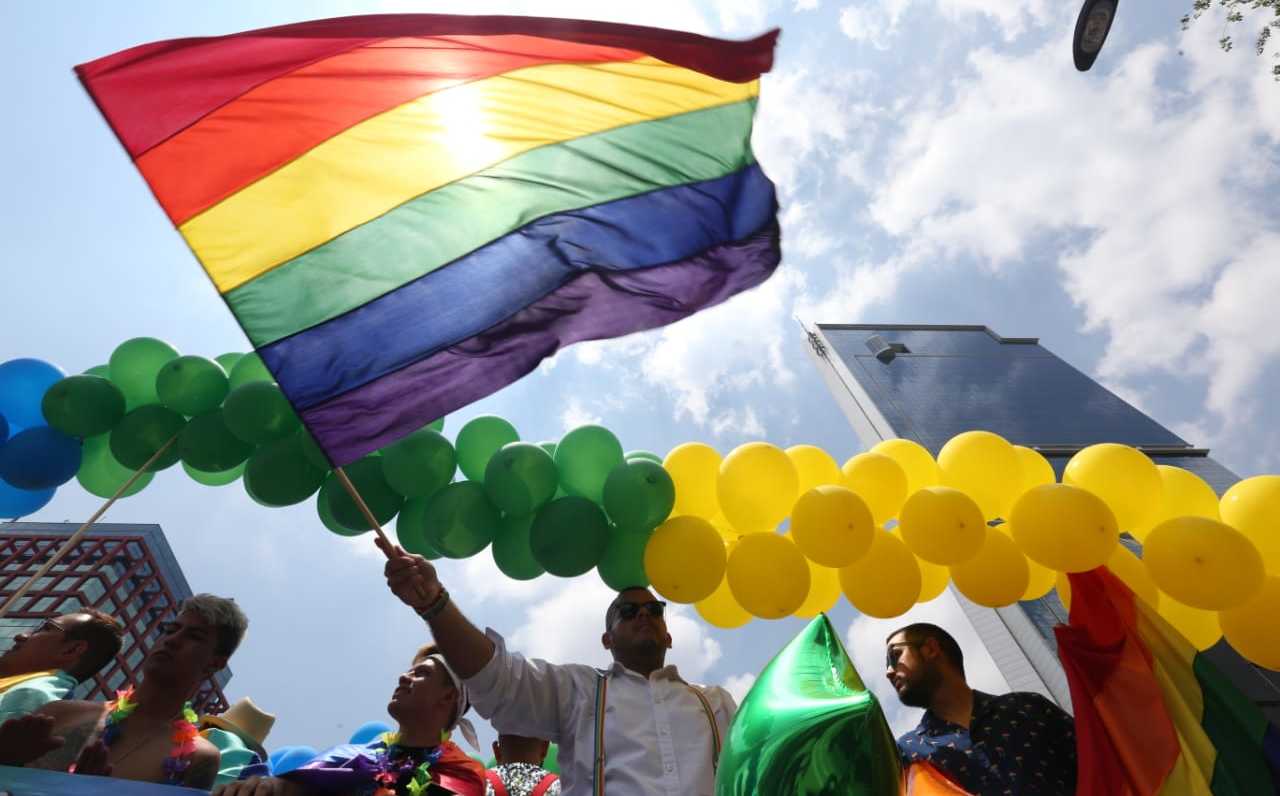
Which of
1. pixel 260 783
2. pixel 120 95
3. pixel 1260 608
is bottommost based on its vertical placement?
pixel 1260 608

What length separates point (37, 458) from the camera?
347 cm

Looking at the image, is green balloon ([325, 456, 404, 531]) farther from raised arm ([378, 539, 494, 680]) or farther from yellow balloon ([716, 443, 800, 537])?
yellow balloon ([716, 443, 800, 537])

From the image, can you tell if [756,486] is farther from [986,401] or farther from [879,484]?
[986,401]

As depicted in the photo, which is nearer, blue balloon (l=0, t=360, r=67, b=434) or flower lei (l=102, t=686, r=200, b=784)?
flower lei (l=102, t=686, r=200, b=784)

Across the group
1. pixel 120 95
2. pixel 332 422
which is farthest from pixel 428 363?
pixel 120 95

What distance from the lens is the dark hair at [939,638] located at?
315 centimetres

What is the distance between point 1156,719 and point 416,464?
317cm

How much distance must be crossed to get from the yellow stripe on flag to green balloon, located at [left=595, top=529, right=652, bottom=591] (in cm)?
175

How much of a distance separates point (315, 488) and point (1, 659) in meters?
1.36

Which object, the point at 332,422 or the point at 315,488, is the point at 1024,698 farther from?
the point at 315,488

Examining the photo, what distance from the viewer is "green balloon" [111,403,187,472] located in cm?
351

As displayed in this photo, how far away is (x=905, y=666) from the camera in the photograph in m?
3.14

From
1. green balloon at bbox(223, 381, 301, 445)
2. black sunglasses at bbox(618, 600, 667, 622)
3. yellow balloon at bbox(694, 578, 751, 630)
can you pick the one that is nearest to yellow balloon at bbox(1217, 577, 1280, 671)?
yellow balloon at bbox(694, 578, 751, 630)

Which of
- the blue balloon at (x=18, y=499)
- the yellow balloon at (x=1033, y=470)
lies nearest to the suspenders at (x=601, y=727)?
the yellow balloon at (x=1033, y=470)
